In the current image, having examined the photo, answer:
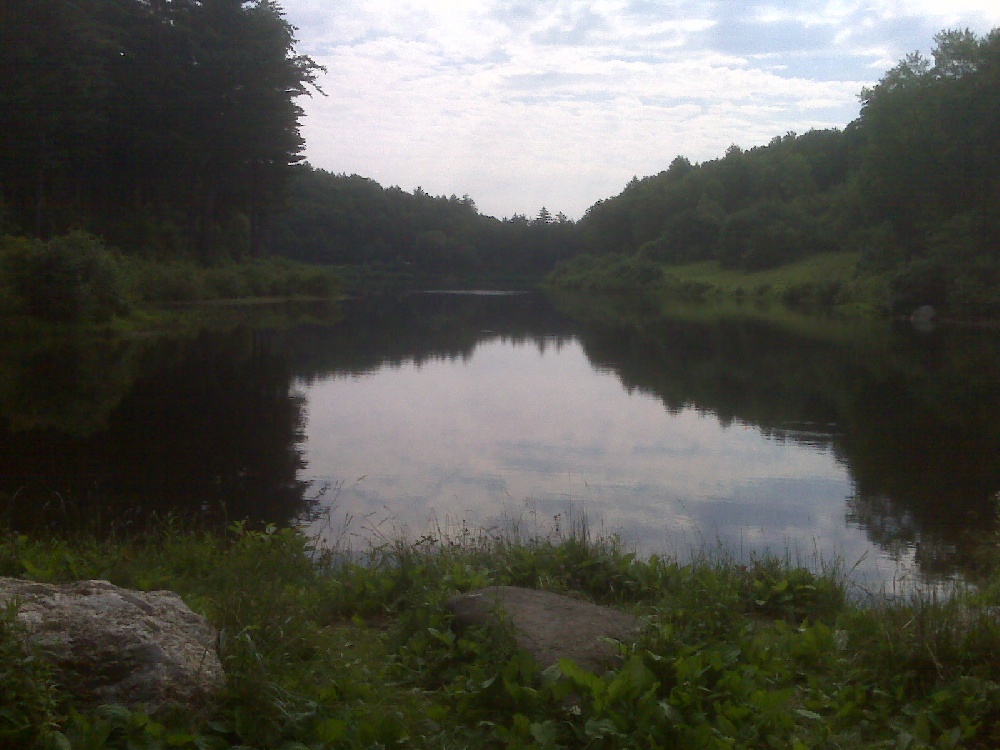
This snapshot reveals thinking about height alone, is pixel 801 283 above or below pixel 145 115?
below

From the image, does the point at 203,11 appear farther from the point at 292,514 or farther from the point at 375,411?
the point at 292,514

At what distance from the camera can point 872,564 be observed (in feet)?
27.1

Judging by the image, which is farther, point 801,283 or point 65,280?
point 801,283

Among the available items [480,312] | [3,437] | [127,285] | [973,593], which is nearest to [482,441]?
[3,437]

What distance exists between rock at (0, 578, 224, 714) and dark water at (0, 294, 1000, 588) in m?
4.87

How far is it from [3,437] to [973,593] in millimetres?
11971

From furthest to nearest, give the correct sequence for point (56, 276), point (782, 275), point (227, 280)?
point (782, 275)
point (227, 280)
point (56, 276)

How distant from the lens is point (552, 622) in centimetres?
505

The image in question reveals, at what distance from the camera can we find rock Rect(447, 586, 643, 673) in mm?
4746

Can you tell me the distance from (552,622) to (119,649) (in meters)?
2.15

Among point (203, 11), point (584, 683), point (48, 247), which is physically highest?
point (203, 11)

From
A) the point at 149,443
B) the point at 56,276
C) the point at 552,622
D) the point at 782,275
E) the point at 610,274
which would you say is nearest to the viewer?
the point at 552,622

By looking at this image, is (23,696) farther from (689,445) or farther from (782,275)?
(782,275)

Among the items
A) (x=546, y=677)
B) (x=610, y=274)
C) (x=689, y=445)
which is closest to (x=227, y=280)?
(x=689, y=445)
